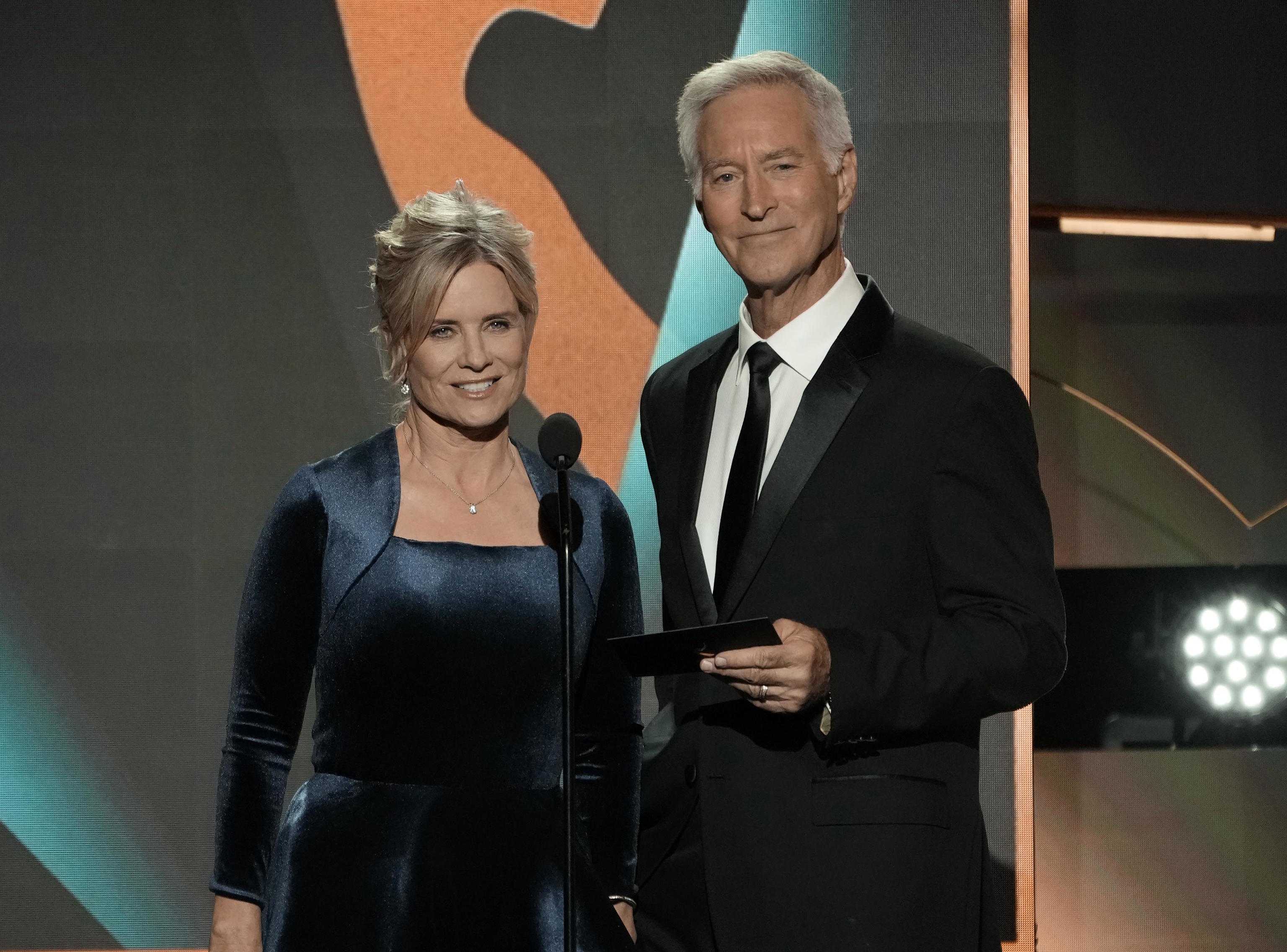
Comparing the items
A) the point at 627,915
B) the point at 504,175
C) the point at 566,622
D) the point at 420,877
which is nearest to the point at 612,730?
the point at 627,915

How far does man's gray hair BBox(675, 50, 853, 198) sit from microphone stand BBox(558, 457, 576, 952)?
65 cm

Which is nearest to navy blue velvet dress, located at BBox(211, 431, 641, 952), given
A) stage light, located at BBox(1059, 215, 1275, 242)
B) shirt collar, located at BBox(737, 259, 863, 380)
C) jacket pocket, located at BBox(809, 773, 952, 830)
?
jacket pocket, located at BBox(809, 773, 952, 830)

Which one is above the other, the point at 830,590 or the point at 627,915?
the point at 830,590

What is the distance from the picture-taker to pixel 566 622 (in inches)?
64.3

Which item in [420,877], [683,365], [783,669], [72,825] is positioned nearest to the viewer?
[783,669]

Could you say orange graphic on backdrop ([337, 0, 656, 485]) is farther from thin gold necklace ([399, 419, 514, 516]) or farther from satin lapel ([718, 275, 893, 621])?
satin lapel ([718, 275, 893, 621])

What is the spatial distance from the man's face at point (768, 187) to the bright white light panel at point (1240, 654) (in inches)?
105

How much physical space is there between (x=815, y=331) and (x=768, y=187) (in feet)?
0.74

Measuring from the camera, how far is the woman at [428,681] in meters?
1.83

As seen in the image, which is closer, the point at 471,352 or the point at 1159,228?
the point at 471,352

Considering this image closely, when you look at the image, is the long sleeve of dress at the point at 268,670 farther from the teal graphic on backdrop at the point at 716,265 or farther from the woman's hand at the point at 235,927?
the teal graphic on backdrop at the point at 716,265

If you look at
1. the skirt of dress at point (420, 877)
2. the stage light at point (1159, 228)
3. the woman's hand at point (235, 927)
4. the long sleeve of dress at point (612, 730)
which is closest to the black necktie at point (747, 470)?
the long sleeve of dress at point (612, 730)

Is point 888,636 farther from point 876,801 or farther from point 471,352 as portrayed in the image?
point 471,352

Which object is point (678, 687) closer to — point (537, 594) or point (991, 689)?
point (537, 594)
